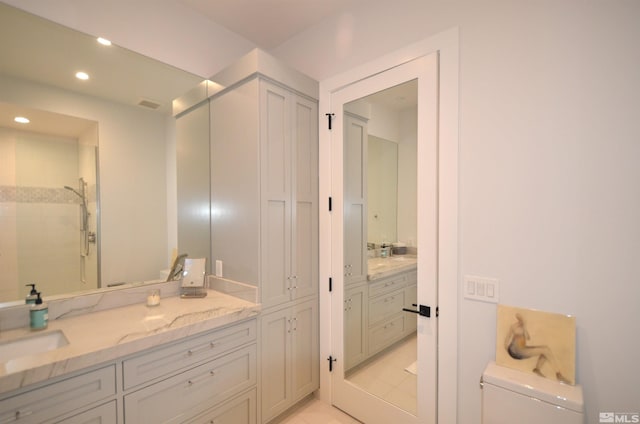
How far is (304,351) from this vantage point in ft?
6.88

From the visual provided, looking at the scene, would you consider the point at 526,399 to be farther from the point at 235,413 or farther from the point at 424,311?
the point at 235,413

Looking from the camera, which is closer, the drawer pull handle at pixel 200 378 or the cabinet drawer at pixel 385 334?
the drawer pull handle at pixel 200 378

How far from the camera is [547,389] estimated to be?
119 cm

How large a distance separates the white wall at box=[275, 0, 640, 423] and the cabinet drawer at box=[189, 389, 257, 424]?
49.8 inches

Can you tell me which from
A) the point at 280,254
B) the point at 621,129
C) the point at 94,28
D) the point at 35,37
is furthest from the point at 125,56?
the point at 621,129

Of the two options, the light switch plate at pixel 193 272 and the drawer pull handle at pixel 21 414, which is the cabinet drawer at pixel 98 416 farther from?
the light switch plate at pixel 193 272

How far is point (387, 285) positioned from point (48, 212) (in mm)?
2149

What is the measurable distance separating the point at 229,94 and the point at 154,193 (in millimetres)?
919

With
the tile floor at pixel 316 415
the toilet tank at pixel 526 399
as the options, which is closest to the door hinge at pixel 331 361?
the tile floor at pixel 316 415

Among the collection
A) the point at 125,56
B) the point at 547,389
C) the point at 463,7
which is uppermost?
the point at 463,7

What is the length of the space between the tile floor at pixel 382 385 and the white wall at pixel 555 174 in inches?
12.0

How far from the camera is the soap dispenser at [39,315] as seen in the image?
4.52 feet

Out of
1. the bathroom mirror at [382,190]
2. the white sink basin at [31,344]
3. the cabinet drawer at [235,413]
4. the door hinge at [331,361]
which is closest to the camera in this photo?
the white sink basin at [31,344]

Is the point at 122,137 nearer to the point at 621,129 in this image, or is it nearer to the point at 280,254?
the point at 280,254
